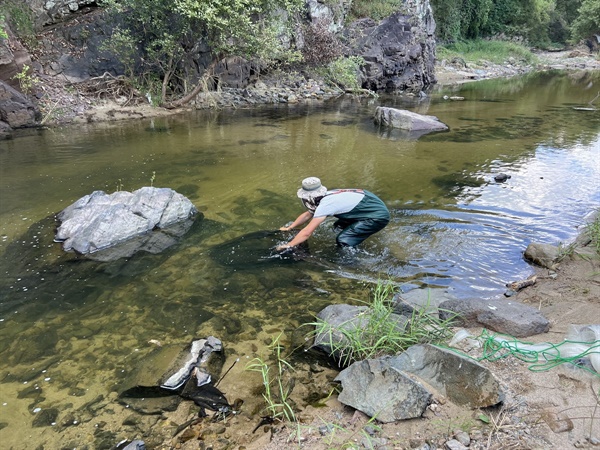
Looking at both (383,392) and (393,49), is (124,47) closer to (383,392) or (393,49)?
(393,49)

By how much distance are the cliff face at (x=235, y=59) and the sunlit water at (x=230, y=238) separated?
3984 mm

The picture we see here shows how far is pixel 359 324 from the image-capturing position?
339 centimetres

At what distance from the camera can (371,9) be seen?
23594mm

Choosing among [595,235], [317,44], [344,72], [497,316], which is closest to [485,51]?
[344,72]

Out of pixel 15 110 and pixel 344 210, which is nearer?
pixel 344 210

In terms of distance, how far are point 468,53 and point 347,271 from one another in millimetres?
39174

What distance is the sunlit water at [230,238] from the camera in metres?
3.59

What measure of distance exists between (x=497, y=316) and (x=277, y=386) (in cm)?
199

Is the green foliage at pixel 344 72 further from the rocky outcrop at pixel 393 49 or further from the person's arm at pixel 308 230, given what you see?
the person's arm at pixel 308 230

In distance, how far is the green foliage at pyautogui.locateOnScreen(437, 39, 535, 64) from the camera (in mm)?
35438

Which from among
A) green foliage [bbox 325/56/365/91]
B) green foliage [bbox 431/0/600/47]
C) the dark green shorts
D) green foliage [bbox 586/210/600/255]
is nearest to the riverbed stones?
the dark green shorts

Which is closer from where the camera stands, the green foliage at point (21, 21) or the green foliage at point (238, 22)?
the green foliage at point (238, 22)

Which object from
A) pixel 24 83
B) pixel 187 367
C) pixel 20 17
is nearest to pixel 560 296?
pixel 187 367

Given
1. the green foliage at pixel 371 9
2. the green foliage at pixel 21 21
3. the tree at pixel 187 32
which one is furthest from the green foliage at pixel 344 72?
the green foliage at pixel 21 21
